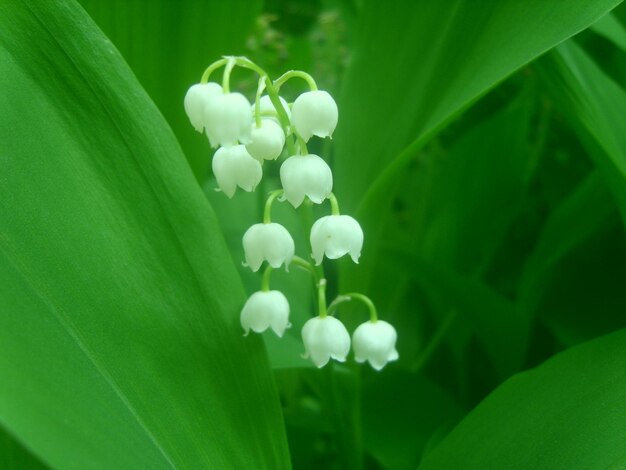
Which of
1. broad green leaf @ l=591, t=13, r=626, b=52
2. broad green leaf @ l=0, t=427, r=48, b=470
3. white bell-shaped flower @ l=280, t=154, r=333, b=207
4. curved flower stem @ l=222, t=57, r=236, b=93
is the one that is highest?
broad green leaf @ l=591, t=13, r=626, b=52

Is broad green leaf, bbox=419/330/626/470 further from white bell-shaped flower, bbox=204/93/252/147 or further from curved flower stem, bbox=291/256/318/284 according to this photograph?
white bell-shaped flower, bbox=204/93/252/147

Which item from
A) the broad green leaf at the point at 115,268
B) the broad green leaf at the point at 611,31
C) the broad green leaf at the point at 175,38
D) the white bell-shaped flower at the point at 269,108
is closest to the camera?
the broad green leaf at the point at 115,268

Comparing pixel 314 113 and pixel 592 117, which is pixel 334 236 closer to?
pixel 314 113

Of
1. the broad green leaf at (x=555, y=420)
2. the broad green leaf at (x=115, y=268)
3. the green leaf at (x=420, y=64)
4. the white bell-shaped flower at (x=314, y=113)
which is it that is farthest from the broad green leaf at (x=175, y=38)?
the broad green leaf at (x=555, y=420)

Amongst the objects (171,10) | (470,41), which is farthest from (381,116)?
(171,10)

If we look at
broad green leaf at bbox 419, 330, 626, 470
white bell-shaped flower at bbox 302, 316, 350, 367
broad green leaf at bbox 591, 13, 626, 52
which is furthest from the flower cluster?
broad green leaf at bbox 591, 13, 626, 52

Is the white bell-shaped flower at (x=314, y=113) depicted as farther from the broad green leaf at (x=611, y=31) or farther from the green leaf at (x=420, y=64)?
the broad green leaf at (x=611, y=31)
